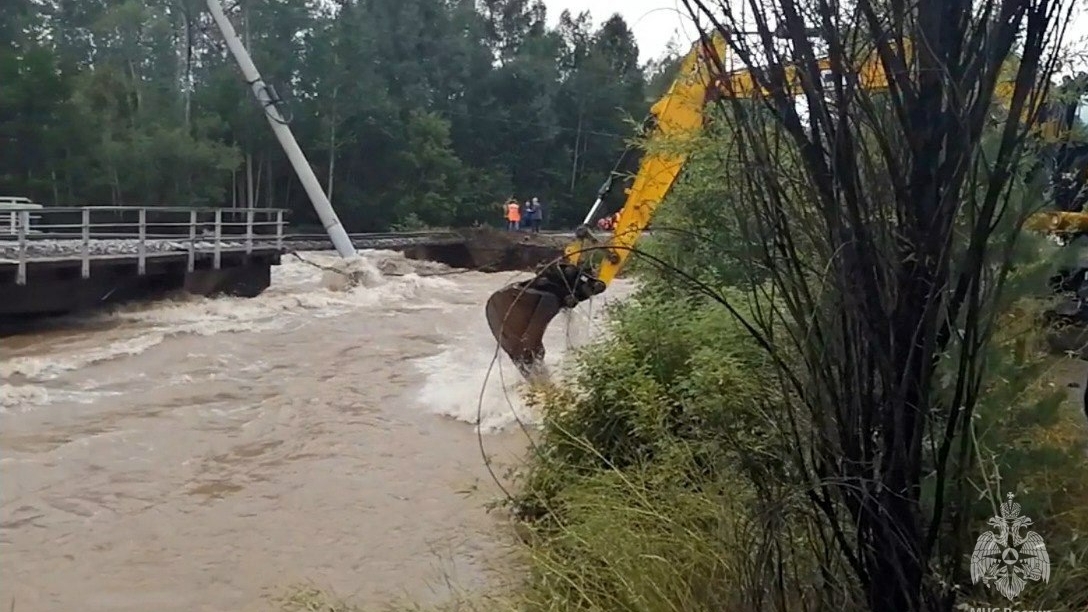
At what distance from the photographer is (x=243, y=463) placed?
8.09 m

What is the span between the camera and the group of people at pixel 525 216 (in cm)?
2998

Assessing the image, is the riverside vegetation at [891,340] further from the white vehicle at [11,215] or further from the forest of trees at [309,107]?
the forest of trees at [309,107]

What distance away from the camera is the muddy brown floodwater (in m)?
5.56

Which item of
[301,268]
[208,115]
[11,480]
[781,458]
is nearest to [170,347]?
[11,480]

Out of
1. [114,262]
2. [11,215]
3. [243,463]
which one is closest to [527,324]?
[243,463]

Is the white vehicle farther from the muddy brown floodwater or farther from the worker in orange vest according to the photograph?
the worker in orange vest

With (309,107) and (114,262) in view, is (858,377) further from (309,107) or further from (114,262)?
(309,107)

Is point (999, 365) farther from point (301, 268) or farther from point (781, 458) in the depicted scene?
point (301, 268)

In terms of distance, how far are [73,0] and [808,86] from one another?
34.9 metres

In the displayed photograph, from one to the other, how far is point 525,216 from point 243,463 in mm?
23217

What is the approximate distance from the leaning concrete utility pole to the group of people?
710 centimetres

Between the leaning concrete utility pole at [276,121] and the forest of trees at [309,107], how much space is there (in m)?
5.91

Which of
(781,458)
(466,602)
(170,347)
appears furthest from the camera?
(170,347)

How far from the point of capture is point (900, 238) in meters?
2.17
